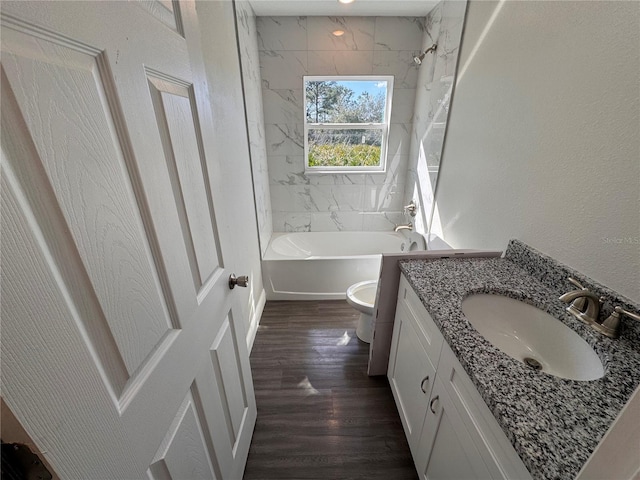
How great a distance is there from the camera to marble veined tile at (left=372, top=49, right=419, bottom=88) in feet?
8.23

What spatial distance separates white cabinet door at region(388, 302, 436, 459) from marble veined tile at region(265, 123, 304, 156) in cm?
204

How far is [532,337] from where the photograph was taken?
1.00 m

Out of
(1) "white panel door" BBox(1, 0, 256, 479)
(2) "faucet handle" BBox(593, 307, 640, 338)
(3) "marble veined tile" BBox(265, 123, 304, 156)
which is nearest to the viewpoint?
(1) "white panel door" BBox(1, 0, 256, 479)

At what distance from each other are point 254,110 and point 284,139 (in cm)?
54

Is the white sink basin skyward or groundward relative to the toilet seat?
skyward

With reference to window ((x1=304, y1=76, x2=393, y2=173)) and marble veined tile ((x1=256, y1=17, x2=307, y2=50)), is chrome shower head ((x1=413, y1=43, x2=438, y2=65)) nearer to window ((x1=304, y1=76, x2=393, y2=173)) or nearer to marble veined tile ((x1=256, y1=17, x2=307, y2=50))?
window ((x1=304, y1=76, x2=393, y2=173))

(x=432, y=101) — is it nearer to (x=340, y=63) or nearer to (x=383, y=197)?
(x=340, y=63)

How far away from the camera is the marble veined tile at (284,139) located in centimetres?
274

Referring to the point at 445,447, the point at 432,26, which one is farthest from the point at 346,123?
the point at 445,447

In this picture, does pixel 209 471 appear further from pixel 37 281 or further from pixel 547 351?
pixel 547 351

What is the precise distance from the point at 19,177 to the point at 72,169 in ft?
0.24

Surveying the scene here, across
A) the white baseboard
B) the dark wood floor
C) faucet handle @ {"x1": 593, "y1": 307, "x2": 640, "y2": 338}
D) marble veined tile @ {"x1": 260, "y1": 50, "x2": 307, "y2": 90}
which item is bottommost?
the dark wood floor

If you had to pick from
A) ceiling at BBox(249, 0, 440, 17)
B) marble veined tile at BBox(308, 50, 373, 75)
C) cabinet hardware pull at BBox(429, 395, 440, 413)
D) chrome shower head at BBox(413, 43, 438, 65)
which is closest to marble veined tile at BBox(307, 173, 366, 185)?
marble veined tile at BBox(308, 50, 373, 75)

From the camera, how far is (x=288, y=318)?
2.30 metres
